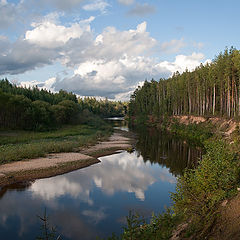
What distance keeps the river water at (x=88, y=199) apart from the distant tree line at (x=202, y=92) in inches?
995

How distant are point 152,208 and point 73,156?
17.0m

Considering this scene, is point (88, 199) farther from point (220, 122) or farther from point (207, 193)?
point (220, 122)

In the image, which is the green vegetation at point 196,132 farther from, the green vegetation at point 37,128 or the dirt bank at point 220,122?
the green vegetation at point 37,128

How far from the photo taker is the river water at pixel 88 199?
13.4m

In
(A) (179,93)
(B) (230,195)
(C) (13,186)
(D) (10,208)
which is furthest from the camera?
(A) (179,93)

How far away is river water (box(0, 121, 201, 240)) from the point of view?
1344 cm

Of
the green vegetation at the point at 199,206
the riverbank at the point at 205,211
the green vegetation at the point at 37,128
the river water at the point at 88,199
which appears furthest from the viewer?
the green vegetation at the point at 37,128

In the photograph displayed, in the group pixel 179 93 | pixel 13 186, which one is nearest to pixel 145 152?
pixel 13 186

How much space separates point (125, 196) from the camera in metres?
17.9

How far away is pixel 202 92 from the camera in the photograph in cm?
5581

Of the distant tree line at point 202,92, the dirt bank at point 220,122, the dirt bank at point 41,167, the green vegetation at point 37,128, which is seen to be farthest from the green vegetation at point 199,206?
the distant tree line at point 202,92

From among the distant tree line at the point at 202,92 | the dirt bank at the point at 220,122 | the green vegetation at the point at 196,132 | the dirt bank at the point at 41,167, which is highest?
the distant tree line at the point at 202,92

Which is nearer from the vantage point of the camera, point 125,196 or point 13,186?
point 125,196

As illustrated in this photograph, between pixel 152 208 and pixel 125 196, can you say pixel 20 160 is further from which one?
pixel 152 208
